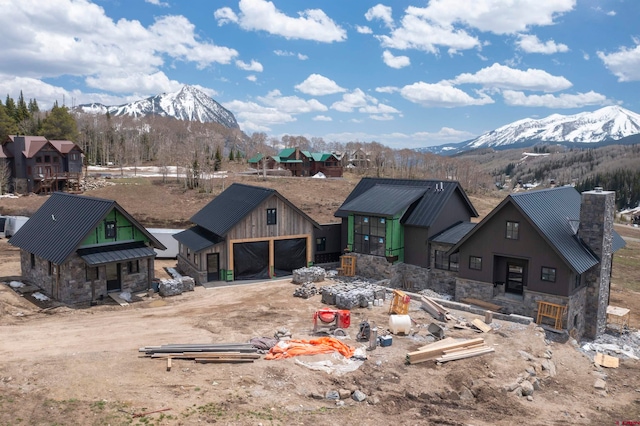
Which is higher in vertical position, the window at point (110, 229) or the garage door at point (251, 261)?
the window at point (110, 229)

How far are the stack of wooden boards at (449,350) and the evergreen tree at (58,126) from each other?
320ft

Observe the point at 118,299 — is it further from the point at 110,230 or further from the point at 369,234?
the point at 369,234

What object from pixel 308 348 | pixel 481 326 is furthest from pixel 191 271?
pixel 481 326

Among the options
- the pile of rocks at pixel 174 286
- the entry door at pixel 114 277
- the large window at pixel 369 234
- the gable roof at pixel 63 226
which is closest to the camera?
the gable roof at pixel 63 226

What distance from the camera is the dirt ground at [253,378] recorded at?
1418 cm

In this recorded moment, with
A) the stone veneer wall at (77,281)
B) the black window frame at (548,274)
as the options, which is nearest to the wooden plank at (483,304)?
the black window frame at (548,274)

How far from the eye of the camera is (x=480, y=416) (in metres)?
15.3

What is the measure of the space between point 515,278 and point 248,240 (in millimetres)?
17069

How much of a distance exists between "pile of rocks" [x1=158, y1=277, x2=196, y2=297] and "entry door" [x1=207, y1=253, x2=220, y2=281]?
266 cm

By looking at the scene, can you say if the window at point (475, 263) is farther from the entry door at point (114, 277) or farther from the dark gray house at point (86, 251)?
the entry door at point (114, 277)

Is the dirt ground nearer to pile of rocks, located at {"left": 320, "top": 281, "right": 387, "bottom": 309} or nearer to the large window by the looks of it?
pile of rocks, located at {"left": 320, "top": 281, "right": 387, "bottom": 309}

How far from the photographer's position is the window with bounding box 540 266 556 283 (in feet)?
84.9

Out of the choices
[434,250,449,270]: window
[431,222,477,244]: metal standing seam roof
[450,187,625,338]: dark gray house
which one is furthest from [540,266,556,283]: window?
[434,250,449,270]: window

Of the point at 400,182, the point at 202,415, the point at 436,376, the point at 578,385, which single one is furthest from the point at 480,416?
the point at 400,182
